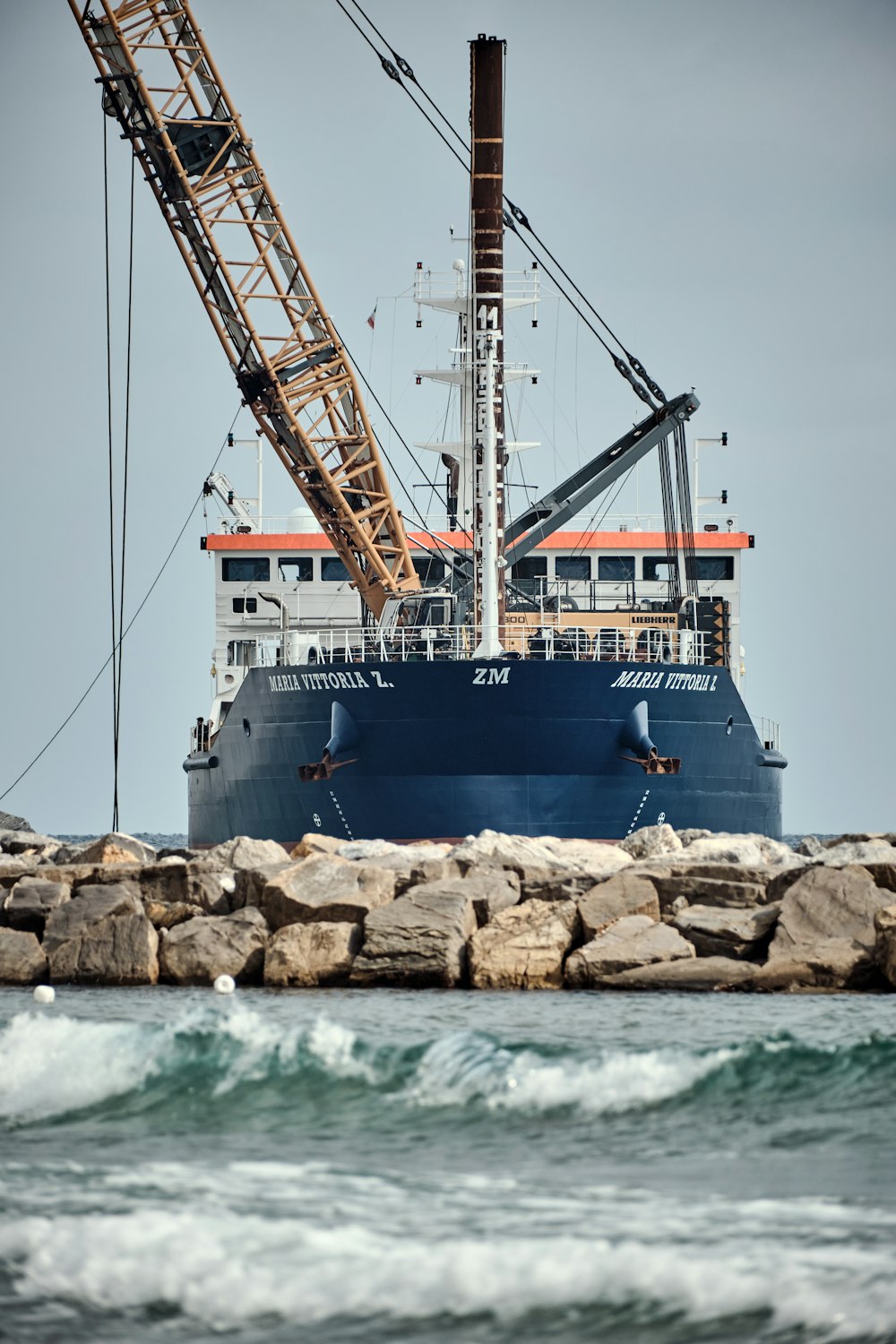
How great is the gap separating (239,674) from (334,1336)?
30507 millimetres

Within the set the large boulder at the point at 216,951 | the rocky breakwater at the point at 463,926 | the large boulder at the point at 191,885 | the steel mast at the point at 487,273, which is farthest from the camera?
the steel mast at the point at 487,273

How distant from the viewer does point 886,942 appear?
1386 centimetres

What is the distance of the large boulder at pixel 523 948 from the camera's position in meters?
14.4

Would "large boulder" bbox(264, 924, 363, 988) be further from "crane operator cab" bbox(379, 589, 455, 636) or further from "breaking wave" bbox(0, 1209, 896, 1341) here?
"crane operator cab" bbox(379, 589, 455, 636)

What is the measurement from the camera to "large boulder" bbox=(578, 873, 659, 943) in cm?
1488

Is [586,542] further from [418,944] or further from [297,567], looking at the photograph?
[418,944]

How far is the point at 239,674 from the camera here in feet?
120

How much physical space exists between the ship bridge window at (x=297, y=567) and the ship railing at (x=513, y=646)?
16.3ft

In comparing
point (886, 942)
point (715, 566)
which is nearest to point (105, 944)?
point (886, 942)

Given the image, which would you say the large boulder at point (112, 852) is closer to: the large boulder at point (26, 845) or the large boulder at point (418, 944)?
the large boulder at point (26, 845)

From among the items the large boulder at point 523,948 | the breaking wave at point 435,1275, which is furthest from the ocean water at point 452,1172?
the large boulder at point 523,948

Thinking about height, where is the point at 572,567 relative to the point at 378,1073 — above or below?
above

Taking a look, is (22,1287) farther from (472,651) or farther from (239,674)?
(239,674)

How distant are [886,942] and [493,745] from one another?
12114mm
